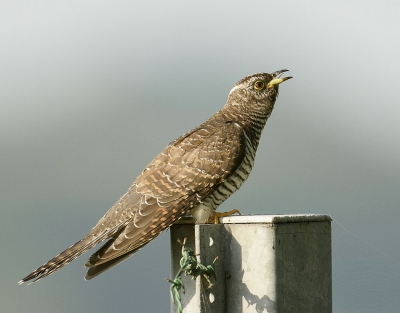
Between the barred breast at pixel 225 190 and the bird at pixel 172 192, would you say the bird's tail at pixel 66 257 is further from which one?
the barred breast at pixel 225 190

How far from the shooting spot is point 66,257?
4.40 meters

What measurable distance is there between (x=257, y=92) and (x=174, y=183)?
1.62 metres

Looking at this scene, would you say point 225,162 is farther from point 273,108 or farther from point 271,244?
point 271,244

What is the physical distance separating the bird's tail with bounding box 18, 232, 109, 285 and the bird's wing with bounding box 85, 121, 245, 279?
194 millimetres

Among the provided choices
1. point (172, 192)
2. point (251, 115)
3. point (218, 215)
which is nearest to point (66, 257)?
point (172, 192)

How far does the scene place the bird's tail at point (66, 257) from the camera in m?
4.29

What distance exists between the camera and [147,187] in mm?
4699

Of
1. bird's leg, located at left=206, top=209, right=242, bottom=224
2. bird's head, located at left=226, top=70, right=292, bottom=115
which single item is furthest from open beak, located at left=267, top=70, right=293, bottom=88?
bird's leg, located at left=206, top=209, right=242, bottom=224

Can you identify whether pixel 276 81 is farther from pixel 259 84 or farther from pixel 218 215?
pixel 218 215

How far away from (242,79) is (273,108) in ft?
1.37

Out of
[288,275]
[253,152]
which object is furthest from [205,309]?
[253,152]

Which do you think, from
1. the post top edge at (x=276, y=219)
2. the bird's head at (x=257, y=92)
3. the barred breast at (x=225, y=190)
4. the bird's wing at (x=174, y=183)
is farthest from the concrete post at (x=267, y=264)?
the bird's head at (x=257, y=92)

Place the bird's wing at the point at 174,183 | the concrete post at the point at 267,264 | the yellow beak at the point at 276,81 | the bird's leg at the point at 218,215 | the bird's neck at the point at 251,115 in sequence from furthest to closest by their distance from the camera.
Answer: the yellow beak at the point at 276,81 → the bird's neck at the point at 251,115 → the bird's leg at the point at 218,215 → the bird's wing at the point at 174,183 → the concrete post at the point at 267,264

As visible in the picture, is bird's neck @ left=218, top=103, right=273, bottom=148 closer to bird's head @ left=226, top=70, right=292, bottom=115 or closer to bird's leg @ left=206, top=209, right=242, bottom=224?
bird's head @ left=226, top=70, right=292, bottom=115
